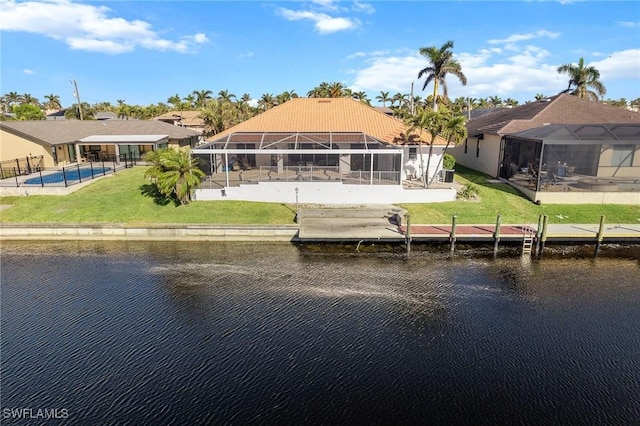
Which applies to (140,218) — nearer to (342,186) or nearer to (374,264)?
(342,186)

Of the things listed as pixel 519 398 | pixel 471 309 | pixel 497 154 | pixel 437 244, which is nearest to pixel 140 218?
pixel 437 244

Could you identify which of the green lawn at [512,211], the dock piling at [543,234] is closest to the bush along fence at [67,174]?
the green lawn at [512,211]

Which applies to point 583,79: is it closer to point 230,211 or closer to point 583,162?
point 583,162

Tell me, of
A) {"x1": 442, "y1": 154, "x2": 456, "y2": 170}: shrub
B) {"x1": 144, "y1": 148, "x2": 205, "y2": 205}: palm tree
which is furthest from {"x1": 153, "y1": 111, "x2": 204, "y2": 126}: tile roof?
{"x1": 442, "y1": 154, "x2": 456, "y2": 170}: shrub

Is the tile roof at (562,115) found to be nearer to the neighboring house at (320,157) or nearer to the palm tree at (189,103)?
the neighboring house at (320,157)

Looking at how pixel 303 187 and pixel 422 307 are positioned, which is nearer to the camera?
pixel 422 307

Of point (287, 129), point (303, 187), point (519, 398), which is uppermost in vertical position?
point (287, 129)

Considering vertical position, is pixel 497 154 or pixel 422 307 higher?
Answer: pixel 497 154
